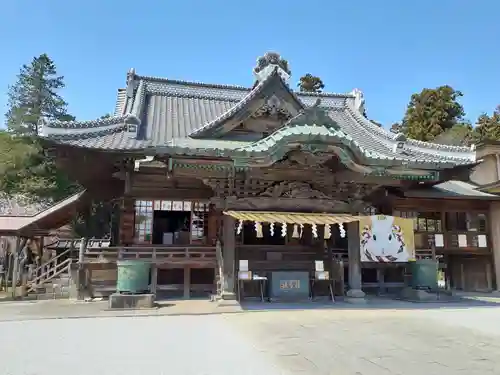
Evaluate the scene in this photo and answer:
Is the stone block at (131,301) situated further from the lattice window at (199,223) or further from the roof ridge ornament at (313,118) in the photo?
the roof ridge ornament at (313,118)

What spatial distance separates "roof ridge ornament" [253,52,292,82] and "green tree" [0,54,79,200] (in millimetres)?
10763

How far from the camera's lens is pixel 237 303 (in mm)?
10367

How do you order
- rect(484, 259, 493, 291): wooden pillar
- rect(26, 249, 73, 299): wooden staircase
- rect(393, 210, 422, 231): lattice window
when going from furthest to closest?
rect(484, 259, 493, 291): wooden pillar
rect(393, 210, 422, 231): lattice window
rect(26, 249, 73, 299): wooden staircase

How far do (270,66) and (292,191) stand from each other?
5869 millimetres

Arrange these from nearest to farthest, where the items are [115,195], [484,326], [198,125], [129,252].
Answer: [484,326] → [129,252] → [115,195] → [198,125]

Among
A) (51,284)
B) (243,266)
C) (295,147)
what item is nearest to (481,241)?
(295,147)

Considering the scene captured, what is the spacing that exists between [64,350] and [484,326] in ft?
26.7

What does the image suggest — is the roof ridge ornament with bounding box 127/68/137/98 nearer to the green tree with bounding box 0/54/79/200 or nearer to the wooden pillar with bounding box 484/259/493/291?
the green tree with bounding box 0/54/79/200

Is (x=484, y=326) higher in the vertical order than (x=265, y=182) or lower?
lower

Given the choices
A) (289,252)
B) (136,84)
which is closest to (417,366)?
(289,252)

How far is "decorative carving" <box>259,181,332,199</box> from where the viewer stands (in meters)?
11.7

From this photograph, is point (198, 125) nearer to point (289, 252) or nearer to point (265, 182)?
point (265, 182)

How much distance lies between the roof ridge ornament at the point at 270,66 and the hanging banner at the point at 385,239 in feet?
21.5

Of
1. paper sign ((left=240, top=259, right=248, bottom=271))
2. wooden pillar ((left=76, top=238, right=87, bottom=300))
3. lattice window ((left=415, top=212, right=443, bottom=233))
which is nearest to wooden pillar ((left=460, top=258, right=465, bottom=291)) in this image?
lattice window ((left=415, top=212, right=443, bottom=233))
